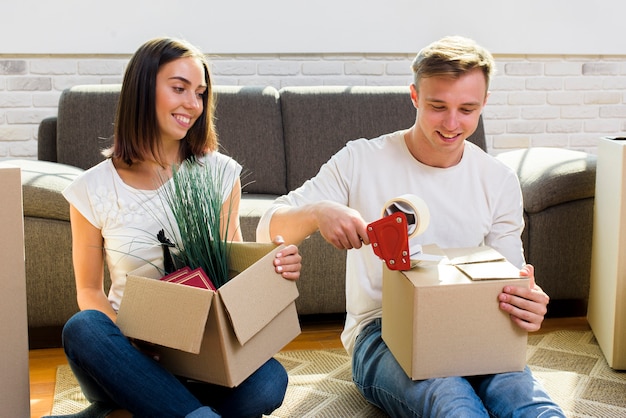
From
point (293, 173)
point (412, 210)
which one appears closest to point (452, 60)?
point (412, 210)

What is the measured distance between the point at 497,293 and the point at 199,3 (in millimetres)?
2675

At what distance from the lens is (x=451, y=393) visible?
155 centimetres

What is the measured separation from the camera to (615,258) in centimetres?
244

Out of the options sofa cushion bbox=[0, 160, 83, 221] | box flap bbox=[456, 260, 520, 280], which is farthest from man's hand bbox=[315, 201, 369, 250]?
sofa cushion bbox=[0, 160, 83, 221]

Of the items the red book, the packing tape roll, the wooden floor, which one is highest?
the packing tape roll

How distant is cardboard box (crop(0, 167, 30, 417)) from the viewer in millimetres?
1487

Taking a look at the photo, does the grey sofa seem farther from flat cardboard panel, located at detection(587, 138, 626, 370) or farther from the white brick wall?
the white brick wall

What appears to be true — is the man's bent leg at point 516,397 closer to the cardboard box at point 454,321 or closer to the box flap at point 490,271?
the cardboard box at point 454,321

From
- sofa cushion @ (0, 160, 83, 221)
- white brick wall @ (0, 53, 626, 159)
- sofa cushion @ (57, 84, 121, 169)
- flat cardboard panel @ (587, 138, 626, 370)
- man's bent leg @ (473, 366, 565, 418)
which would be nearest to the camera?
man's bent leg @ (473, 366, 565, 418)

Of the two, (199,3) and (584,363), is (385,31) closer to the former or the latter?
(199,3)

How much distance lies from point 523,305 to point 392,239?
11.6 inches

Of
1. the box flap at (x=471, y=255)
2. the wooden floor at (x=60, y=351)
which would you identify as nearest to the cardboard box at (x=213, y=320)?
the box flap at (x=471, y=255)

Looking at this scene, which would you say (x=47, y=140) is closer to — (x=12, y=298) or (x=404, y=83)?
(x=404, y=83)

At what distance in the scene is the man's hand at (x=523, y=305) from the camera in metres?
1.55
